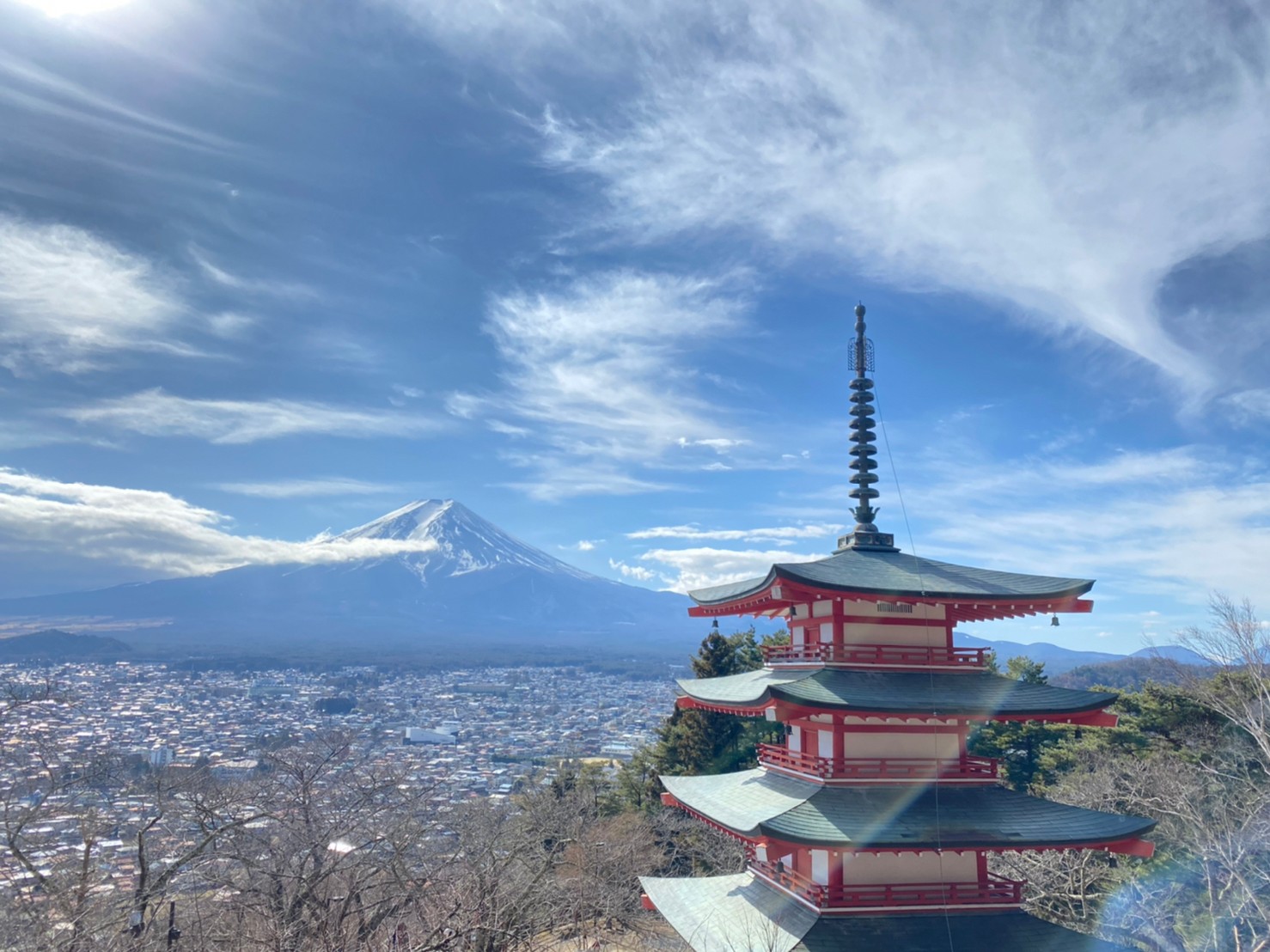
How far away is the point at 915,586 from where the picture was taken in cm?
1238

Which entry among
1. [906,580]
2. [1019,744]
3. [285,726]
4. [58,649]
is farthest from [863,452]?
[58,649]

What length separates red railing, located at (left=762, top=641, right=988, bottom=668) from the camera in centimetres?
1270

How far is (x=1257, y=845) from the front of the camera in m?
19.5

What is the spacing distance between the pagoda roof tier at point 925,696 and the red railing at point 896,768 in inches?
36.8

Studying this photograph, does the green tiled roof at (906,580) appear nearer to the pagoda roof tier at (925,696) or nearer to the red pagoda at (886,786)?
the red pagoda at (886,786)

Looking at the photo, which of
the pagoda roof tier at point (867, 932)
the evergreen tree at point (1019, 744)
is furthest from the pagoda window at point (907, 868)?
the evergreen tree at point (1019, 744)

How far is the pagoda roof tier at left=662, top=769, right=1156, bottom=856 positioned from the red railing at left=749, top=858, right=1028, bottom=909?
0.97m

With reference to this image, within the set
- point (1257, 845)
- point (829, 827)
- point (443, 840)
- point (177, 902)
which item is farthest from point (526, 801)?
point (1257, 845)

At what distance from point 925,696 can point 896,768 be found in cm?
121

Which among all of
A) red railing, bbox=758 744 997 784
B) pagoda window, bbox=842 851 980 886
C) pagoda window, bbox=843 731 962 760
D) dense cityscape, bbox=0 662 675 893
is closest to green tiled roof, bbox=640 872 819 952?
pagoda window, bbox=842 851 980 886

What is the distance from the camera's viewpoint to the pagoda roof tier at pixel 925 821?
1081cm

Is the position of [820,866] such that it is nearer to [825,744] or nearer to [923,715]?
[825,744]

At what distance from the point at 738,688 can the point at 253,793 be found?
9.53 m

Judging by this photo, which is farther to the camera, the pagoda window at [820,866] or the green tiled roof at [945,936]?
the pagoda window at [820,866]
